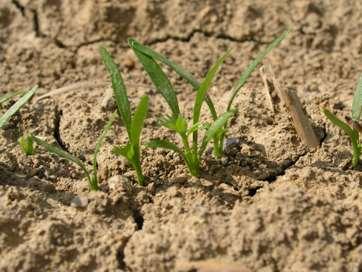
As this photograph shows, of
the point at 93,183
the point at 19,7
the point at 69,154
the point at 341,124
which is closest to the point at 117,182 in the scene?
the point at 93,183

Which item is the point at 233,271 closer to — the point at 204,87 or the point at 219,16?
the point at 204,87

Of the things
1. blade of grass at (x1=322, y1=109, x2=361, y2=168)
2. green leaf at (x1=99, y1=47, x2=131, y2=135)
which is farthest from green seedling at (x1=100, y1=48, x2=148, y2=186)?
blade of grass at (x1=322, y1=109, x2=361, y2=168)

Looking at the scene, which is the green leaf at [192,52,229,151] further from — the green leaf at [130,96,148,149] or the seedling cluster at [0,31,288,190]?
the green leaf at [130,96,148,149]

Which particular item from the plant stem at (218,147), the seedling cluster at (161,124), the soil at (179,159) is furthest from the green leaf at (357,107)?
the plant stem at (218,147)

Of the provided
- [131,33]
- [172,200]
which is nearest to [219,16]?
[131,33]

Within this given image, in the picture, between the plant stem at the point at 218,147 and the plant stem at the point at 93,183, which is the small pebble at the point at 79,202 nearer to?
the plant stem at the point at 93,183

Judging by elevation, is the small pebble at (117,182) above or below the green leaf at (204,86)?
below

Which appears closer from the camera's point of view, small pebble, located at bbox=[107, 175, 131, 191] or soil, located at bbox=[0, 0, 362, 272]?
soil, located at bbox=[0, 0, 362, 272]
